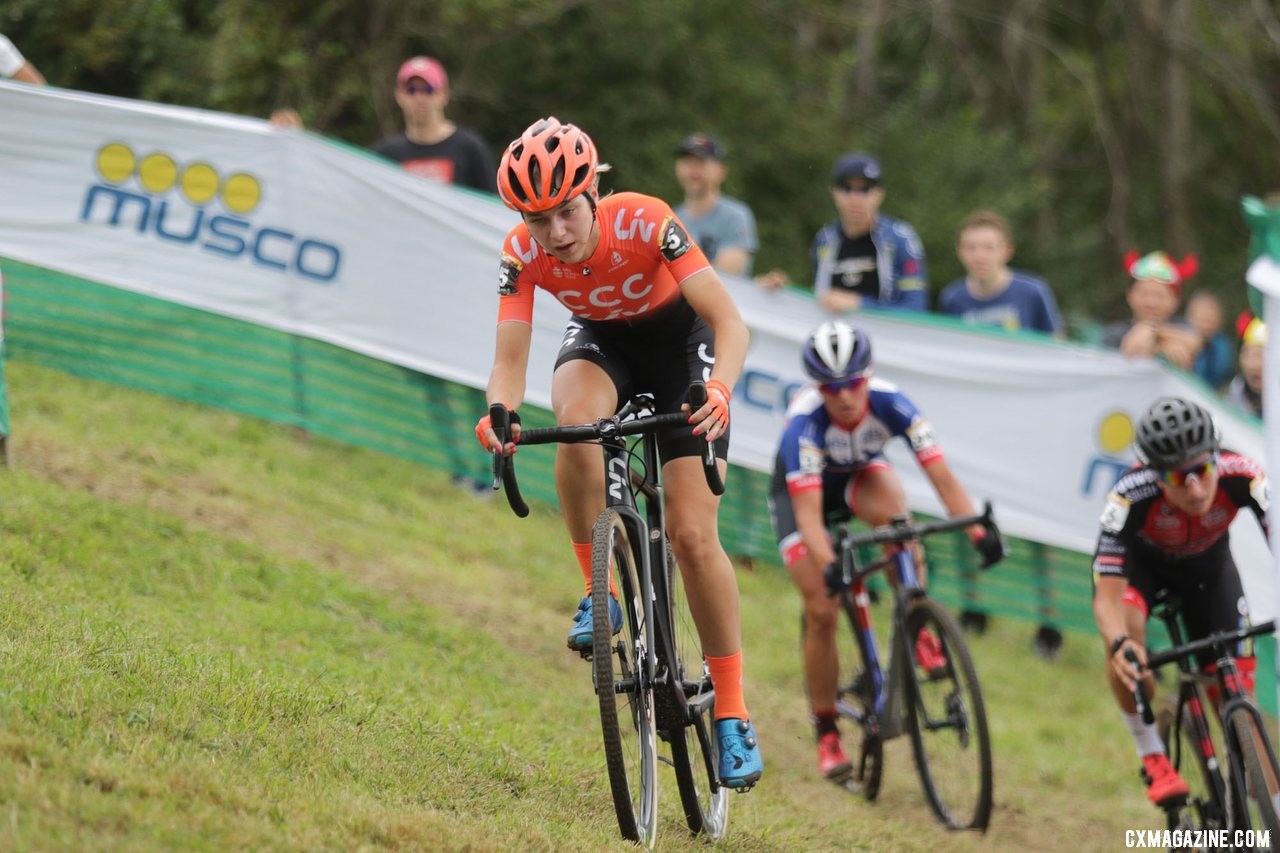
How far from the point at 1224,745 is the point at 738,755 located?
89.6 inches

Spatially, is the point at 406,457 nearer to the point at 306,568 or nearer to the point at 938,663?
the point at 306,568

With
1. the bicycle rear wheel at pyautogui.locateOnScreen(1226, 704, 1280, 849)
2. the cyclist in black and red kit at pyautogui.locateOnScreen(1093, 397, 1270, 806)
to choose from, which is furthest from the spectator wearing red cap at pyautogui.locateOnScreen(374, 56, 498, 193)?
the bicycle rear wheel at pyautogui.locateOnScreen(1226, 704, 1280, 849)

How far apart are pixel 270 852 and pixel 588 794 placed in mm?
1872

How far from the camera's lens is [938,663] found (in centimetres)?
765

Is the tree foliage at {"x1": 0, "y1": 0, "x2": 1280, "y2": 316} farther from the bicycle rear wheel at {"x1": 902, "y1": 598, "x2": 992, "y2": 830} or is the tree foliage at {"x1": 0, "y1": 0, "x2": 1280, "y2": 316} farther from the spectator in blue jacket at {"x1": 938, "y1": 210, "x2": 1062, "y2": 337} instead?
the bicycle rear wheel at {"x1": 902, "y1": 598, "x2": 992, "y2": 830}

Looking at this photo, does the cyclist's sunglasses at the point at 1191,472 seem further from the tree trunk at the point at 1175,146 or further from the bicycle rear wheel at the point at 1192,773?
the tree trunk at the point at 1175,146

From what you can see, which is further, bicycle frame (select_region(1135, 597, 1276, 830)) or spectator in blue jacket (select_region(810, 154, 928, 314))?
spectator in blue jacket (select_region(810, 154, 928, 314))

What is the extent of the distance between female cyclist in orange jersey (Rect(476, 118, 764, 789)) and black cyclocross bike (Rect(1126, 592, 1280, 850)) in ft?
5.90

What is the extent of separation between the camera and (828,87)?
19.8m

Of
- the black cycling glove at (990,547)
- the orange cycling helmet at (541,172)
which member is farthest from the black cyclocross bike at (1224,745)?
the orange cycling helmet at (541,172)

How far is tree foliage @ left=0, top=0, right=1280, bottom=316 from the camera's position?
514 inches

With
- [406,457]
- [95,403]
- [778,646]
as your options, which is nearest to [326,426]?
[406,457]

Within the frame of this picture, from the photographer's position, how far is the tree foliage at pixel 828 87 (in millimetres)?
13047

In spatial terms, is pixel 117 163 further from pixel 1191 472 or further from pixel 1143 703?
pixel 1143 703
